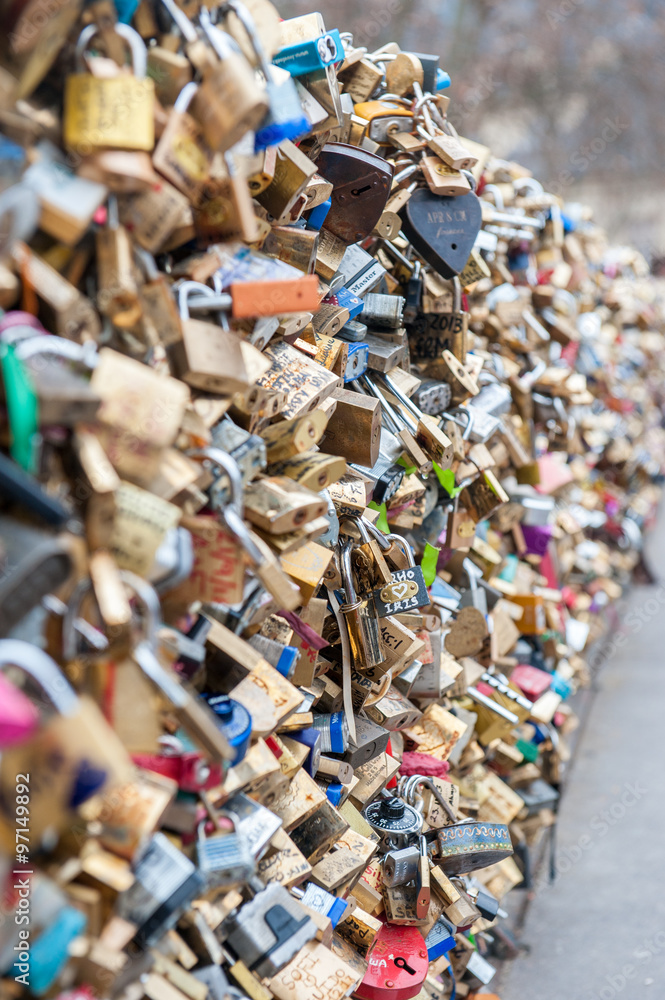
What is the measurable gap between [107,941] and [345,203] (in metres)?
1.77

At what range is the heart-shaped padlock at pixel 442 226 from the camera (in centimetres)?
241

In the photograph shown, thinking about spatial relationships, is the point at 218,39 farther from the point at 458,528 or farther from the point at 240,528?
the point at 458,528

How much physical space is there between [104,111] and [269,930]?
52.7 inches

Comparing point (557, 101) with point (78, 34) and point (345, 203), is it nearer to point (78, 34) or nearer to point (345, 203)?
point (345, 203)

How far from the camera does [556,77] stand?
16.4m

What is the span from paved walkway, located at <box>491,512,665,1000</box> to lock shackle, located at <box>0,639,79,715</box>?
243cm

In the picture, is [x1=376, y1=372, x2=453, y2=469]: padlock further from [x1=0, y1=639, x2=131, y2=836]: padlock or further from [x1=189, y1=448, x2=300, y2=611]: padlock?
[x1=0, y1=639, x2=131, y2=836]: padlock

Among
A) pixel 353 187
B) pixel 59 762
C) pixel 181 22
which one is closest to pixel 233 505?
pixel 59 762

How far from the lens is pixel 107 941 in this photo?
1055mm

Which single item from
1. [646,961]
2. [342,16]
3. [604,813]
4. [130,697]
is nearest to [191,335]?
[130,697]

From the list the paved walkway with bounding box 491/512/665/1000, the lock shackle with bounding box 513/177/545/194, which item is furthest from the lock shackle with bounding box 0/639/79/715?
the lock shackle with bounding box 513/177/545/194

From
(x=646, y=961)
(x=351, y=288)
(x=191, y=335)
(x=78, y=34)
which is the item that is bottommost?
(x=646, y=961)

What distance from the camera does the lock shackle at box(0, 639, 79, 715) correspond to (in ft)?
3.06

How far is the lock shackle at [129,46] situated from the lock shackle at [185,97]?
0.06 m
